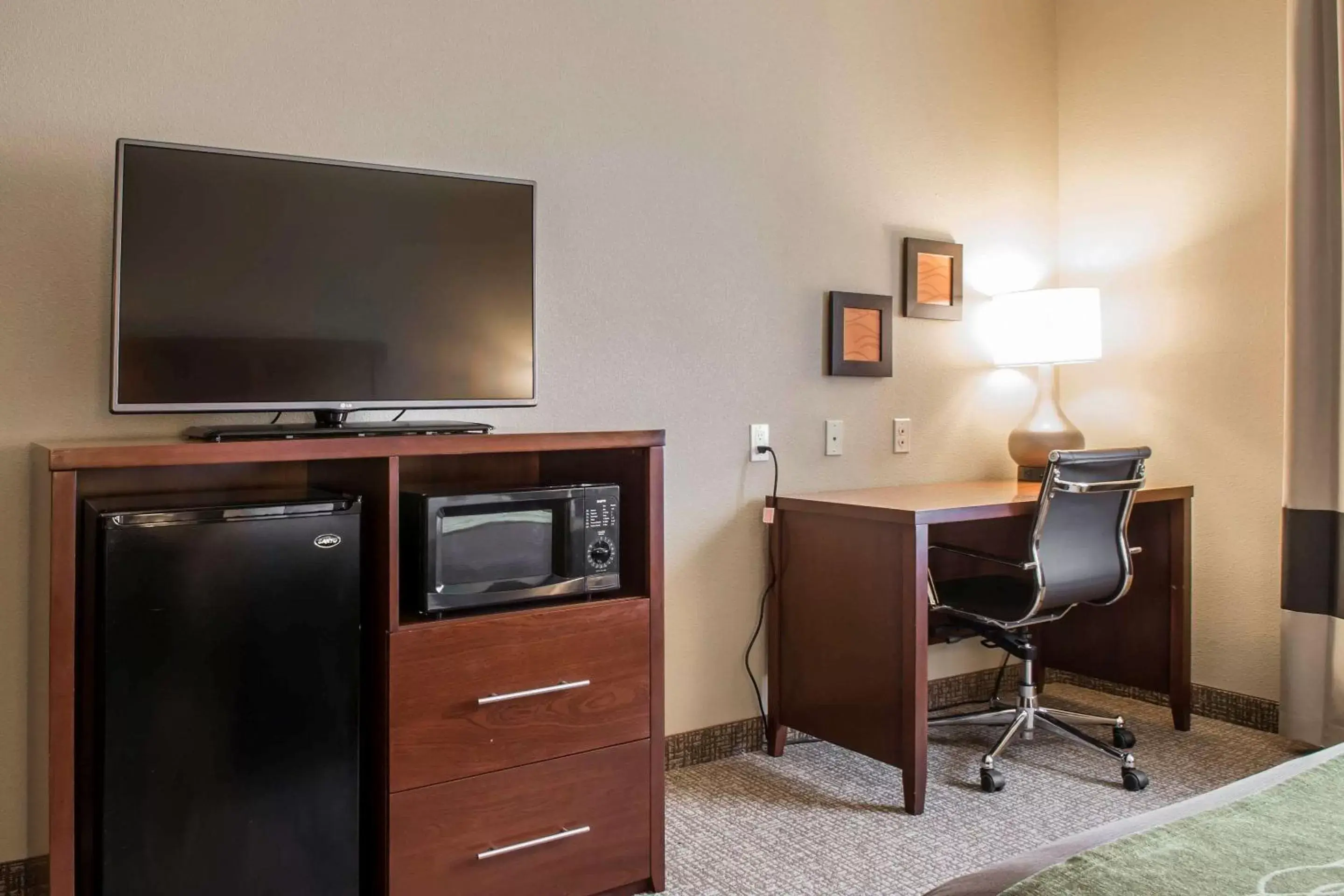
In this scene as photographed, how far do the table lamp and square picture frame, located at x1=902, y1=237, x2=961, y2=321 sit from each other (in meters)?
0.16

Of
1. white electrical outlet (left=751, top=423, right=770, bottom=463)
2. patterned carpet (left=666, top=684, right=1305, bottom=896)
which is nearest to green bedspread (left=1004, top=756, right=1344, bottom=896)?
patterned carpet (left=666, top=684, right=1305, bottom=896)

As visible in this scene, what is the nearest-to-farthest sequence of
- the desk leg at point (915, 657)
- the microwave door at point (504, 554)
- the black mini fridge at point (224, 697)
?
the black mini fridge at point (224, 697) < the microwave door at point (504, 554) < the desk leg at point (915, 657)

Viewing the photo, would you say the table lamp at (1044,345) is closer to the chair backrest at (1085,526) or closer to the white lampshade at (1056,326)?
the white lampshade at (1056,326)

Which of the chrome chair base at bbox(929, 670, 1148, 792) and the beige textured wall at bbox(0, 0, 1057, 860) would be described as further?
the chrome chair base at bbox(929, 670, 1148, 792)

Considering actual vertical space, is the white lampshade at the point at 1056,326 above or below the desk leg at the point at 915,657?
above

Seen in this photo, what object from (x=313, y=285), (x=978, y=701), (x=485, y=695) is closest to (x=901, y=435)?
(x=978, y=701)

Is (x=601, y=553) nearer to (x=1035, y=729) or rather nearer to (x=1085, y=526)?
(x=1085, y=526)

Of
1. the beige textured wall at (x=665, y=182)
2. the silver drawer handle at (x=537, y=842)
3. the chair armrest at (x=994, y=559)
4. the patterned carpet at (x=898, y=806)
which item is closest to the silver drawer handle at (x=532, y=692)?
the silver drawer handle at (x=537, y=842)

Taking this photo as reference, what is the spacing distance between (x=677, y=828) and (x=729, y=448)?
1.06 metres

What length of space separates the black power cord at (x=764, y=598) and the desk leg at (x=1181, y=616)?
45.5 inches

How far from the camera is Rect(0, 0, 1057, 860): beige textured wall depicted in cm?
202

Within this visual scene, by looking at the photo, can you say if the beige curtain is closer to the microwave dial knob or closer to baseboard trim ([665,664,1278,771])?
baseboard trim ([665,664,1278,771])

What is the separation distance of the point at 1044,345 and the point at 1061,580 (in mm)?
894

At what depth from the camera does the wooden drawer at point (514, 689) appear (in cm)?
188
